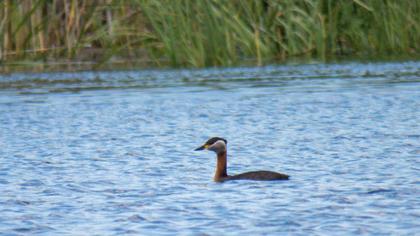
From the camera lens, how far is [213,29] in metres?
26.7

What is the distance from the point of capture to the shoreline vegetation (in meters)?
26.8

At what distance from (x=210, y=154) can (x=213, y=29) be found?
34.3ft

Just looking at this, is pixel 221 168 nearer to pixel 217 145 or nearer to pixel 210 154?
pixel 217 145

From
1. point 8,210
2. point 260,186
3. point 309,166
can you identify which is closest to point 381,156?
point 309,166

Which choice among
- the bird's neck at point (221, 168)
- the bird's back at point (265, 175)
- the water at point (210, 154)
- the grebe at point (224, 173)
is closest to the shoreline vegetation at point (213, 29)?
the water at point (210, 154)

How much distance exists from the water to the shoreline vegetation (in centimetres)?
63

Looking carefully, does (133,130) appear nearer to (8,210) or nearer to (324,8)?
(8,210)

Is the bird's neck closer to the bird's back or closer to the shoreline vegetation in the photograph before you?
the bird's back

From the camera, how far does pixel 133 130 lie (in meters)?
19.3

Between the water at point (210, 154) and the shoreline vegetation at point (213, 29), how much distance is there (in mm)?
628

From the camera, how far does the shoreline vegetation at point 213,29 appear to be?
26797 millimetres

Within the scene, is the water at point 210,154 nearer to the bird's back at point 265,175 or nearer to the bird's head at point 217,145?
the bird's back at point 265,175

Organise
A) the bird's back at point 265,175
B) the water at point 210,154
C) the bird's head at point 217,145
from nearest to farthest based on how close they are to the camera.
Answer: the water at point 210,154
the bird's back at point 265,175
the bird's head at point 217,145

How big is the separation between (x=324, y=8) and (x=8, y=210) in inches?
725
